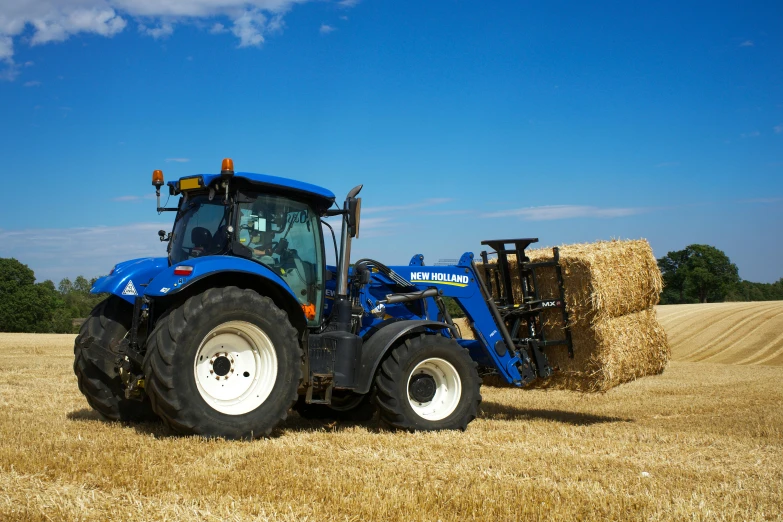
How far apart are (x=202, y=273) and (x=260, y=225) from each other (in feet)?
3.34

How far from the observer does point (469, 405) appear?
7699 millimetres

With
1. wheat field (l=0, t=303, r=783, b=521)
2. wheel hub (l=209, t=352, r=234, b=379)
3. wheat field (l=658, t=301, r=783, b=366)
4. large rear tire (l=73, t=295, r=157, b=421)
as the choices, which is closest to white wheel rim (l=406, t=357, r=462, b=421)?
wheat field (l=0, t=303, r=783, b=521)

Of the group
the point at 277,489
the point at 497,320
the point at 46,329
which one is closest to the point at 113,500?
the point at 277,489

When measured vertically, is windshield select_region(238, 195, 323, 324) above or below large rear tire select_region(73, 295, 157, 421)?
above

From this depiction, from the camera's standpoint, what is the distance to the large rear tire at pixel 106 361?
23.4 feet

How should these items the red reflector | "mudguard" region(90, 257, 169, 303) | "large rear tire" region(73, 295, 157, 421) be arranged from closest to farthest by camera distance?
the red reflector, "large rear tire" region(73, 295, 157, 421), "mudguard" region(90, 257, 169, 303)

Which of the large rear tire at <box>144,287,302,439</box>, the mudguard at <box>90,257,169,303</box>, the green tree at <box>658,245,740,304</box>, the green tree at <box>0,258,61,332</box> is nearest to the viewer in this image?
the large rear tire at <box>144,287,302,439</box>

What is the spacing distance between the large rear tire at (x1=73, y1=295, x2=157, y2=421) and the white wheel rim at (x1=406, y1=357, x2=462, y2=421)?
109 inches

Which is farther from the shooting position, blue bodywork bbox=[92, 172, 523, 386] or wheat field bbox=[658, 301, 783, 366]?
wheat field bbox=[658, 301, 783, 366]

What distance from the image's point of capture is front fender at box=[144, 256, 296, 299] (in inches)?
243

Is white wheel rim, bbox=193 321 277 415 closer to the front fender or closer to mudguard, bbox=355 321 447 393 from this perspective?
the front fender

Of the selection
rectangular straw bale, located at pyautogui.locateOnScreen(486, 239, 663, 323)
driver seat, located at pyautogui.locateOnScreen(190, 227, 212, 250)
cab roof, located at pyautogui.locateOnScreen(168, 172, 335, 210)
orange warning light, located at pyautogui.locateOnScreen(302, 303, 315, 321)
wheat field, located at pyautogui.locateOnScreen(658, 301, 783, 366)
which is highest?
cab roof, located at pyautogui.locateOnScreen(168, 172, 335, 210)

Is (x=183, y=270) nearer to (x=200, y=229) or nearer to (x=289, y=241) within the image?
(x=200, y=229)

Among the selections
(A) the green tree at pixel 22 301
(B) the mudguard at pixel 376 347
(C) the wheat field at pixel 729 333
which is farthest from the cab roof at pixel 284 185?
(A) the green tree at pixel 22 301
